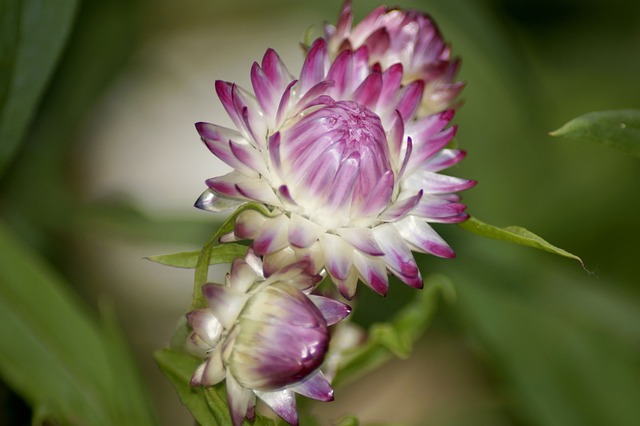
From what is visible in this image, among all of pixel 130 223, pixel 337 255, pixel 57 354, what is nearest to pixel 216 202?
pixel 337 255

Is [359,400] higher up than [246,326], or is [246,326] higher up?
[246,326]

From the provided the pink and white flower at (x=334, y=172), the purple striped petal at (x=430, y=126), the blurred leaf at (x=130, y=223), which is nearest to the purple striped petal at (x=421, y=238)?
the pink and white flower at (x=334, y=172)

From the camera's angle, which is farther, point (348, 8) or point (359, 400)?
point (359, 400)

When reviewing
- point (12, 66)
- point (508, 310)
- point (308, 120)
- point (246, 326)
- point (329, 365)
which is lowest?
point (508, 310)

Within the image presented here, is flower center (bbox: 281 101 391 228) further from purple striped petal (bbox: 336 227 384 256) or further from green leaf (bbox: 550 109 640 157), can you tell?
green leaf (bbox: 550 109 640 157)

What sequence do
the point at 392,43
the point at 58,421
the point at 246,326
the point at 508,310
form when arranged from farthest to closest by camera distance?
the point at 508,310, the point at 58,421, the point at 392,43, the point at 246,326

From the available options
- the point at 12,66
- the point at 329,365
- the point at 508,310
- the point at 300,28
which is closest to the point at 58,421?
the point at 329,365

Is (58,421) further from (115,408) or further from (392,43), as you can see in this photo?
(392,43)
